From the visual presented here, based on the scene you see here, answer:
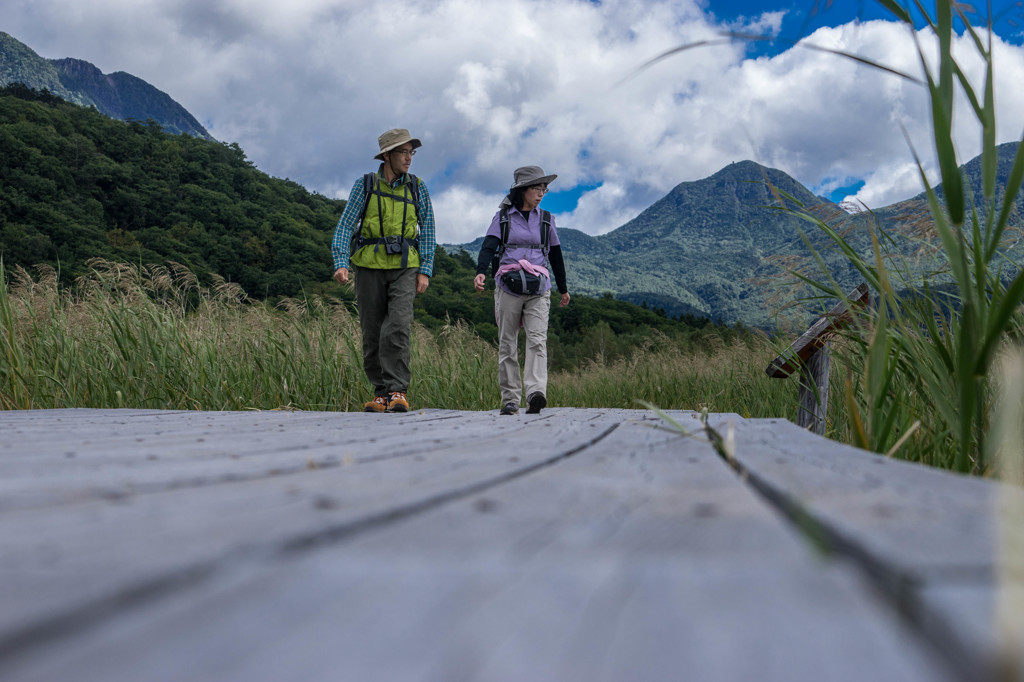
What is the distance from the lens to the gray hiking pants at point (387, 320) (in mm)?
4602

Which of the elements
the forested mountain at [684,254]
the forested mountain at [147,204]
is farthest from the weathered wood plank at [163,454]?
the forested mountain at [684,254]

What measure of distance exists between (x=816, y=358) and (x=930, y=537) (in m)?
3.91

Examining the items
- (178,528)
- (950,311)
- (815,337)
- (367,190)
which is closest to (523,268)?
(367,190)

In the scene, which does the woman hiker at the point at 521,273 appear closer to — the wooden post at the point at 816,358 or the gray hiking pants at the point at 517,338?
the gray hiking pants at the point at 517,338

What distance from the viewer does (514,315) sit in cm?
489

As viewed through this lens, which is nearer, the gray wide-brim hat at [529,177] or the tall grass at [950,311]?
the tall grass at [950,311]

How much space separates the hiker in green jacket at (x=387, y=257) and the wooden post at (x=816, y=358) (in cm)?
247

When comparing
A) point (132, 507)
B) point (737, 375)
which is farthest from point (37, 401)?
point (737, 375)

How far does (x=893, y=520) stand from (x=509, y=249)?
14.2 ft

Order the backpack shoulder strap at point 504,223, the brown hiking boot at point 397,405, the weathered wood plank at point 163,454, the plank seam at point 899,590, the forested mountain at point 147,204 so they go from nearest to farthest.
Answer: the plank seam at point 899,590 → the weathered wood plank at point 163,454 → the brown hiking boot at point 397,405 → the backpack shoulder strap at point 504,223 → the forested mountain at point 147,204

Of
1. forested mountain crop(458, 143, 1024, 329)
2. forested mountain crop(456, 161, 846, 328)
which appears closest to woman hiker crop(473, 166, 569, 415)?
forested mountain crop(458, 143, 1024, 329)

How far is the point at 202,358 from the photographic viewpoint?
4.89m

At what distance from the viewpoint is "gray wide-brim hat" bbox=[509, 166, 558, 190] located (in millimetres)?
4895

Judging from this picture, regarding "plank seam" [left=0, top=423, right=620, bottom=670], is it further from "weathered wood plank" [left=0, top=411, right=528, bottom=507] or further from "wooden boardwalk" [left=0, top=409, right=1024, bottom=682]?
"weathered wood plank" [left=0, top=411, right=528, bottom=507]
